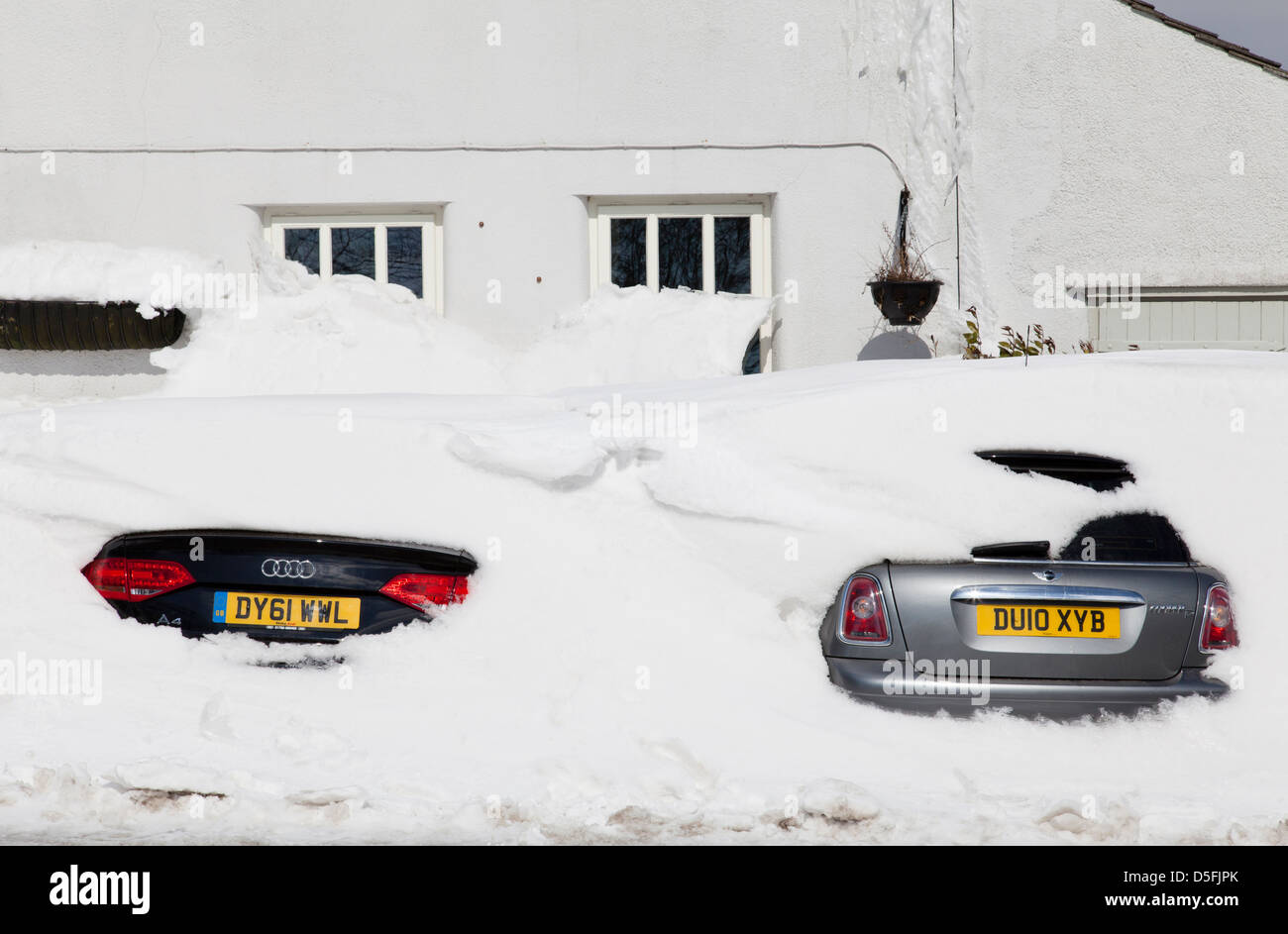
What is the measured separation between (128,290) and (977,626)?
278 inches

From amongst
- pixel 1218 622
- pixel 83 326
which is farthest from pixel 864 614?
pixel 83 326

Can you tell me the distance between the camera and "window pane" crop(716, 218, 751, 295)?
9.00 metres

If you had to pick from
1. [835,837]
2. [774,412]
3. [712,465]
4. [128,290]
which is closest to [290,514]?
[712,465]

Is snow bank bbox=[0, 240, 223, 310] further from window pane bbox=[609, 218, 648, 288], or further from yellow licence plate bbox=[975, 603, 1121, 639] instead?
yellow licence plate bbox=[975, 603, 1121, 639]

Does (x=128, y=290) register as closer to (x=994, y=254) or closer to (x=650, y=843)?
(x=994, y=254)

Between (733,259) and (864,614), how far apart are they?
5.82m

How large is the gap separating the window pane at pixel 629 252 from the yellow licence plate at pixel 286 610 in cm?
572

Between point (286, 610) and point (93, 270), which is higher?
point (93, 270)

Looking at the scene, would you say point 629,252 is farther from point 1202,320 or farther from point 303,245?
point 1202,320

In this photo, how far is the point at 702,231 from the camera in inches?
355

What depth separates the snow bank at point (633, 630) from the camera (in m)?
3.28

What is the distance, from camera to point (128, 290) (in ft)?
27.9

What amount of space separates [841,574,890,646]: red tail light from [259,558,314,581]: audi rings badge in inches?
63.2
